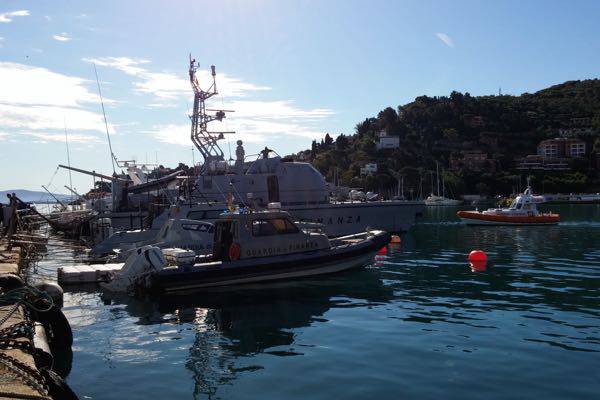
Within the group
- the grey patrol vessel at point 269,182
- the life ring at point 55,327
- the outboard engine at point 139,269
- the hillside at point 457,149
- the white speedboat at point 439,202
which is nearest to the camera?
the life ring at point 55,327

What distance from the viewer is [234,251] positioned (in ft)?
62.4

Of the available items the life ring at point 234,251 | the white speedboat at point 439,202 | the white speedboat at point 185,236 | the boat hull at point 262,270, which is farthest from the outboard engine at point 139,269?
the white speedboat at point 439,202

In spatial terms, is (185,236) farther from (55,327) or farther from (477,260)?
(477,260)

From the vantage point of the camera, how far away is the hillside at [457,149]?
5458 inches

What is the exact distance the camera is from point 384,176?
132m

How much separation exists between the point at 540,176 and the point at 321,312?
14187 centimetres

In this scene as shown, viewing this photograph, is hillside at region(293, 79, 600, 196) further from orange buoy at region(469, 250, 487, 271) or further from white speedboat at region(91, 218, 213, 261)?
white speedboat at region(91, 218, 213, 261)

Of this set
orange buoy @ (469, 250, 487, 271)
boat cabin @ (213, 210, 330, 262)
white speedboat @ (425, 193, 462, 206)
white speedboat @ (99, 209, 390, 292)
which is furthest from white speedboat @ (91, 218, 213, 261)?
white speedboat @ (425, 193, 462, 206)

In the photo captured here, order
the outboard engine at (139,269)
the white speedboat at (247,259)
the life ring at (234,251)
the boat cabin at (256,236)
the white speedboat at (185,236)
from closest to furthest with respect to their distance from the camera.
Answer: the outboard engine at (139,269), the white speedboat at (247,259), the life ring at (234,251), the boat cabin at (256,236), the white speedboat at (185,236)

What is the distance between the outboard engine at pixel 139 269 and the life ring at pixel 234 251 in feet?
7.35

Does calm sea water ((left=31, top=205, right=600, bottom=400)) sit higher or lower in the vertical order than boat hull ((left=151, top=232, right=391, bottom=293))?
lower

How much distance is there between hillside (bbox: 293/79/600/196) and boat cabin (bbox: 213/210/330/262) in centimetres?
11214

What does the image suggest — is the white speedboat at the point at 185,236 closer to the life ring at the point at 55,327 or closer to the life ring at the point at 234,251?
the life ring at the point at 234,251

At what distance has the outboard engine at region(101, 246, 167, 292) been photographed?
17.8 metres
